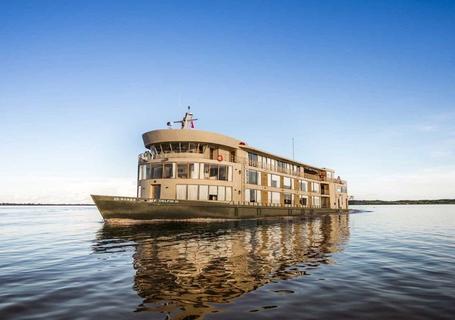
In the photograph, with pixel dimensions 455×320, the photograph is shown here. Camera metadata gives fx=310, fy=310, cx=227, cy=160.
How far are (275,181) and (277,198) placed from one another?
2.54m

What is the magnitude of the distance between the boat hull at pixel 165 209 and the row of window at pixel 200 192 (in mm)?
1614

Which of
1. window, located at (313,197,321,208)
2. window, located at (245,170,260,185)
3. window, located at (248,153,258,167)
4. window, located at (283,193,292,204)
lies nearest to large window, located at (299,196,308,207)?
window, located at (313,197,321,208)

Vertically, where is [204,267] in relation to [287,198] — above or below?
below

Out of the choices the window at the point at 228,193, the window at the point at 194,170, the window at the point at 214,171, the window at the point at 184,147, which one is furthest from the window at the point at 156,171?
the window at the point at 228,193

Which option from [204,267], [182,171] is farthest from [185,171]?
[204,267]

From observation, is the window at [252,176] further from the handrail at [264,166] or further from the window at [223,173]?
the window at [223,173]

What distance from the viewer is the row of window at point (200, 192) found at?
110ft

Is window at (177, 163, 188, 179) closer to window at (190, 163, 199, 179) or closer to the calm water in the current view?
window at (190, 163, 199, 179)

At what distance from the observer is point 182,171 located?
3412 centimetres

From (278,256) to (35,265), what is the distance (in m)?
9.47

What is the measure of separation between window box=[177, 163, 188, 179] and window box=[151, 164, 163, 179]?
2079 millimetres

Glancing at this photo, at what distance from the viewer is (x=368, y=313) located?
6.27 metres

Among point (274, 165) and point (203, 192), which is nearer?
point (203, 192)

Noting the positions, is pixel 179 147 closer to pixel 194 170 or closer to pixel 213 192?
pixel 194 170
